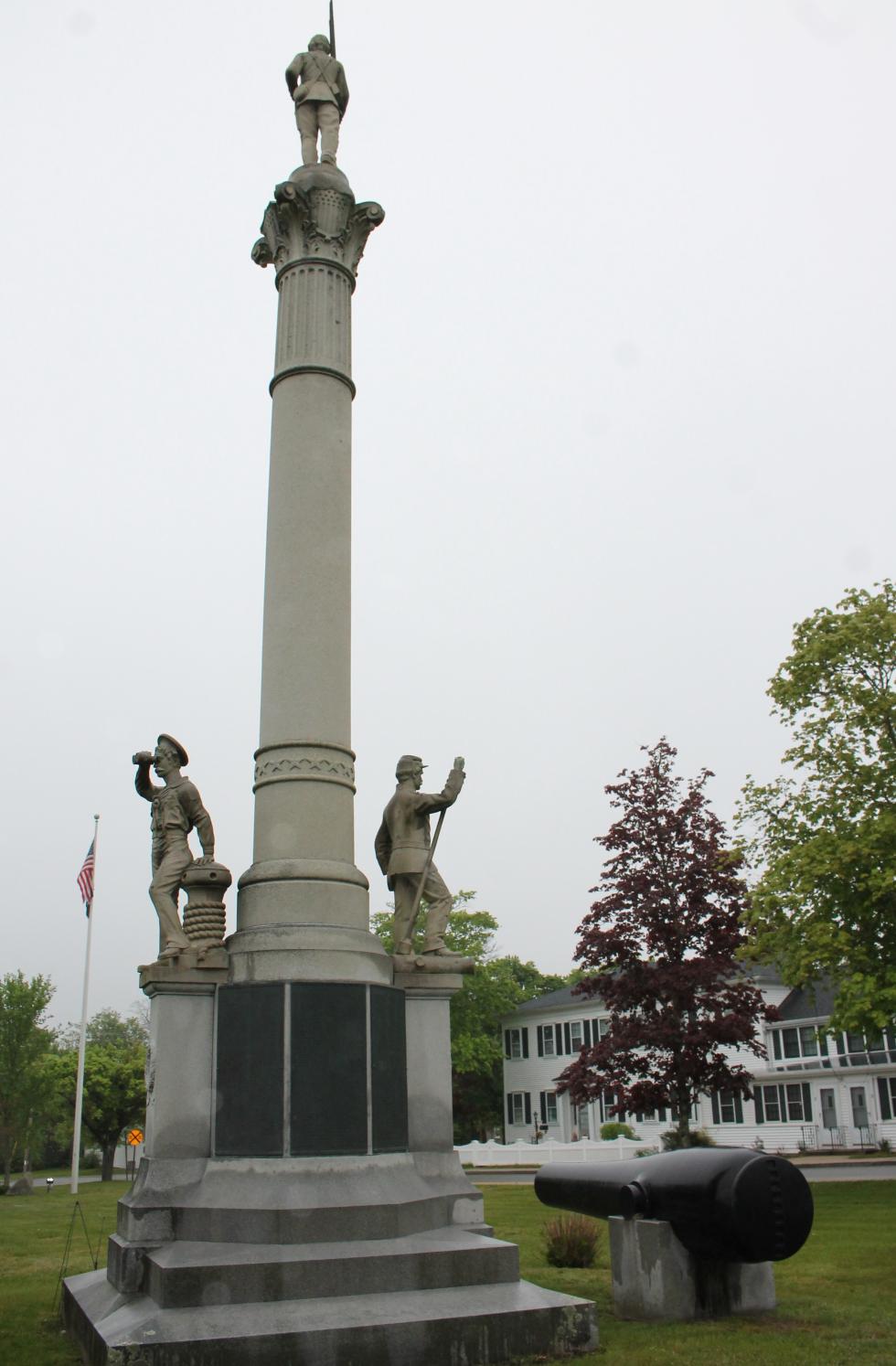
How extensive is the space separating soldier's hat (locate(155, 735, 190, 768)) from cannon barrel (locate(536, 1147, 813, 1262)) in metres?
5.85

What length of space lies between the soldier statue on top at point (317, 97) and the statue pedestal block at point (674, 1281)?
Answer: 1239 cm

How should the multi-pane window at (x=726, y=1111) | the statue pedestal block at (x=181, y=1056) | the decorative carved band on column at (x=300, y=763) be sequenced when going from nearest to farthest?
the statue pedestal block at (x=181, y=1056) < the decorative carved band on column at (x=300, y=763) < the multi-pane window at (x=726, y=1111)

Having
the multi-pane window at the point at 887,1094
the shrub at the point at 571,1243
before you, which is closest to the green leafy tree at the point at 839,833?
the shrub at the point at 571,1243

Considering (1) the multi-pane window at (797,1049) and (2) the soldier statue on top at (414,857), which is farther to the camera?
(1) the multi-pane window at (797,1049)

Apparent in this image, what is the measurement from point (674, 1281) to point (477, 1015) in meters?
54.1

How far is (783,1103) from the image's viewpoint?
159 ft

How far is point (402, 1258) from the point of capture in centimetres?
908

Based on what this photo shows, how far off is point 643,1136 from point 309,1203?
44916mm

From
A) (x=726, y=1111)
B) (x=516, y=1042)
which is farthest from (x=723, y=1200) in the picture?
(x=516, y=1042)

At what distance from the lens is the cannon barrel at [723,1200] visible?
8922mm

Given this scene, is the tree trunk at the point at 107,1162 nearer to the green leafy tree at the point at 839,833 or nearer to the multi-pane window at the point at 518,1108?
the multi-pane window at the point at 518,1108

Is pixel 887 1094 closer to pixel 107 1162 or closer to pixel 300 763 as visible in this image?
pixel 107 1162

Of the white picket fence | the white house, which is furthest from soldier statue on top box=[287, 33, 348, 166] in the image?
the white house

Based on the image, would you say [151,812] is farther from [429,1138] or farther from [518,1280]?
[518,1280]
